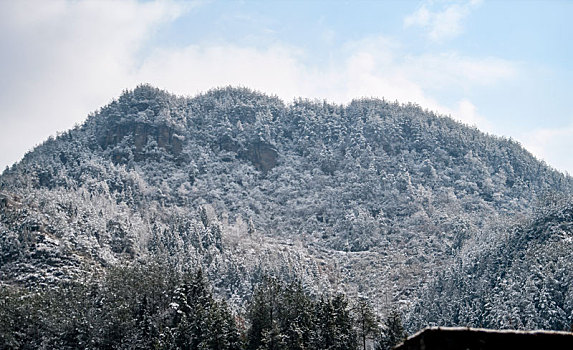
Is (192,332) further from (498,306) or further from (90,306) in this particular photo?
(498,306)

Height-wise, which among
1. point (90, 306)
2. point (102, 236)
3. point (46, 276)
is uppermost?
point (102, 236)

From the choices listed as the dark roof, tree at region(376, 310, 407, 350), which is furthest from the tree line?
the dark roof

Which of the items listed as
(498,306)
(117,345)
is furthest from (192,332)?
(498,306)

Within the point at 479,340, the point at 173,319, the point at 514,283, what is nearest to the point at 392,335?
the point at 173,319

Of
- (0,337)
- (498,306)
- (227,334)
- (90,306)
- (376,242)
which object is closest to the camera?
(227,334)

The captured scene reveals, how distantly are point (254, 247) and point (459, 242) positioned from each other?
186 feet

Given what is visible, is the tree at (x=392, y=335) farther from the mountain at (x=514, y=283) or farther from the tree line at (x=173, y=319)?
the mountain at (x=514, y=283)

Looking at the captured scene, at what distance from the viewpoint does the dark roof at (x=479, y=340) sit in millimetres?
12164

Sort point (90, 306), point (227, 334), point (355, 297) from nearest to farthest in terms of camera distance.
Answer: point (227, 334)
point (90, 306)
point (355, 297)

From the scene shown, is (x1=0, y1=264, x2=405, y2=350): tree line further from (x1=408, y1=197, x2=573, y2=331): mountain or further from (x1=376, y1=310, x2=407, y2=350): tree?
(x1=408, y1=197, x2=573, y2=331): mountain

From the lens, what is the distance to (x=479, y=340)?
12422 mm

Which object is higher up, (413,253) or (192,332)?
(413,253)

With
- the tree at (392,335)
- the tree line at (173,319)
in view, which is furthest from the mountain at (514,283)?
the tree line at (173,319)

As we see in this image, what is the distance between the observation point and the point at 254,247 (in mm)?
173500
